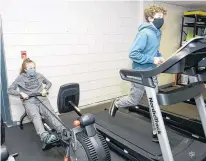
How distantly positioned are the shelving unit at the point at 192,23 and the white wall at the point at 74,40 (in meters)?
1.55

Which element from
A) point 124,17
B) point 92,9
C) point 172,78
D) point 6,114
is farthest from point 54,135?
point 172,78

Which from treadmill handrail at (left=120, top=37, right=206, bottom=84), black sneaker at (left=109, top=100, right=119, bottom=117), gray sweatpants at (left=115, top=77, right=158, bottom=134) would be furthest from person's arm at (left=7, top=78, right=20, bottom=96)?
treadmill handrail at (left=120, top=37, right=206, bottom=84)

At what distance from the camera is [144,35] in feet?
7.89

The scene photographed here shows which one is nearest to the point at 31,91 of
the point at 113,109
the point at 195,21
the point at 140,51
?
the point at 113,109

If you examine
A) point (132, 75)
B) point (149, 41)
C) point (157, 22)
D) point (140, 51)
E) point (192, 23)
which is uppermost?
point (192, 23)

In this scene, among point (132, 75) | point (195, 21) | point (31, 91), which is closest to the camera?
point (132, 75)

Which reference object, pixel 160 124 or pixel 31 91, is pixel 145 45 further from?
pixel 31 91

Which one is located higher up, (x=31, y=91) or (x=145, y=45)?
(x=145, y=45)

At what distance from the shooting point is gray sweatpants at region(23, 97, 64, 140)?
2679 millimetres

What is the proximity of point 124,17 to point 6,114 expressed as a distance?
9.49 feet

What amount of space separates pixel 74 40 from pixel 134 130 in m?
1.92

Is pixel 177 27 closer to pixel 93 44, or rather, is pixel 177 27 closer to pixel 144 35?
pixel 93 44

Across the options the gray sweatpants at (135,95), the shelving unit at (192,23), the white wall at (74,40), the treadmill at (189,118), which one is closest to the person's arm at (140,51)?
the gray sweatpants at (135,95)

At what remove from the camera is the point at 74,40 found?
3.81 m
